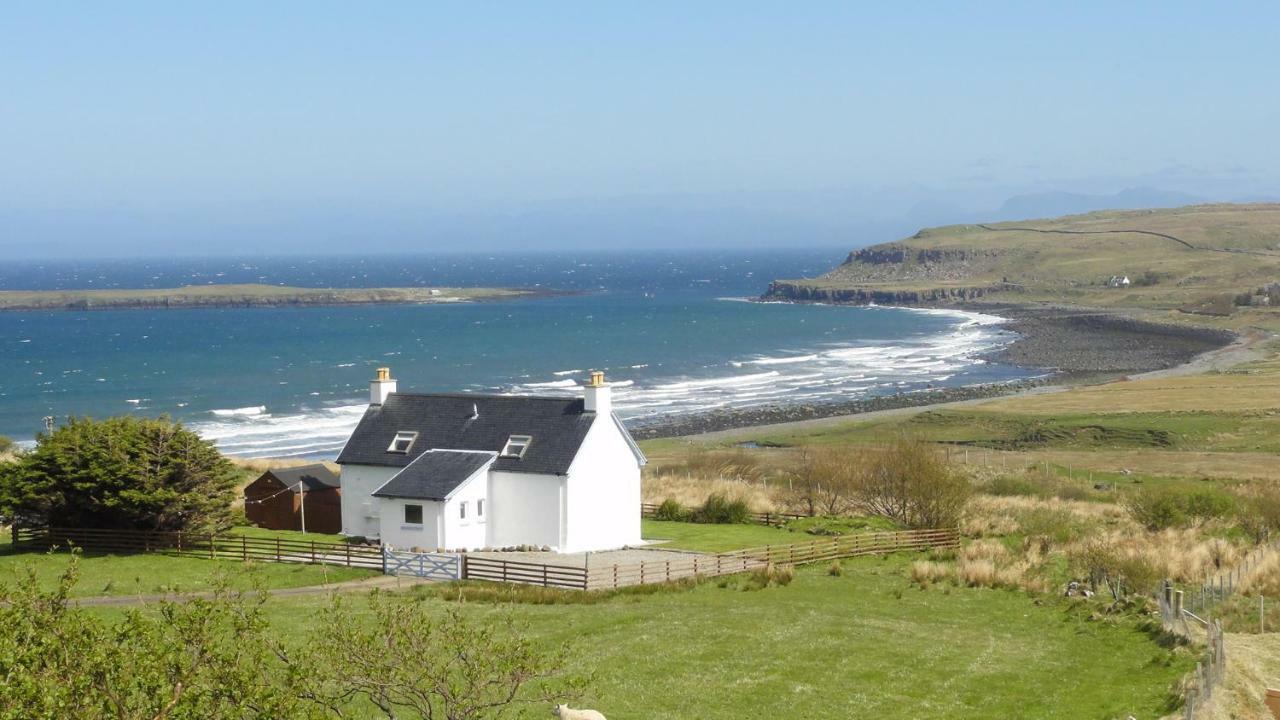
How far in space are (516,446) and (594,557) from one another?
12.9ft

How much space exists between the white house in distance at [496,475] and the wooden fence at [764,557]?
10.2 ft

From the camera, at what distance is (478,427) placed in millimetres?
38938

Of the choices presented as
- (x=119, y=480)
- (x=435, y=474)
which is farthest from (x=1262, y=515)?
(x=119, y=480)

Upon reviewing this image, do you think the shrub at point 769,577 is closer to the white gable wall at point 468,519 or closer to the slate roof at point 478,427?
the slate roof at point 478,427

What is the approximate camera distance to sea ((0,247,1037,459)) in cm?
9344

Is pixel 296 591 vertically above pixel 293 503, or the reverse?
pixel 293 503

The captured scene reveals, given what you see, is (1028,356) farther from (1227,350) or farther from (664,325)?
(664,325)

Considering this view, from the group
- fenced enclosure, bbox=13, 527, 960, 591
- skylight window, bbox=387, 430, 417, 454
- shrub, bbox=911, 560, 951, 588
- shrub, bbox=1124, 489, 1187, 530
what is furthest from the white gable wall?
shrub, bbox=1124, 489, 1187, 530

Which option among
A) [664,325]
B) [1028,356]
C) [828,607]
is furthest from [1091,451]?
[664,325]

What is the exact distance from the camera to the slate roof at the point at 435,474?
119ft

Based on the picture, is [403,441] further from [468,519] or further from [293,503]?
[468,519]

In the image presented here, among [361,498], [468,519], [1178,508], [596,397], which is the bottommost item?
[1178,508]

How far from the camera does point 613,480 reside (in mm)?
38188

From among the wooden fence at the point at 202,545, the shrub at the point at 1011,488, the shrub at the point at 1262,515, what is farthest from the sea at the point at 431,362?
the shrub at the point at 1262,515
